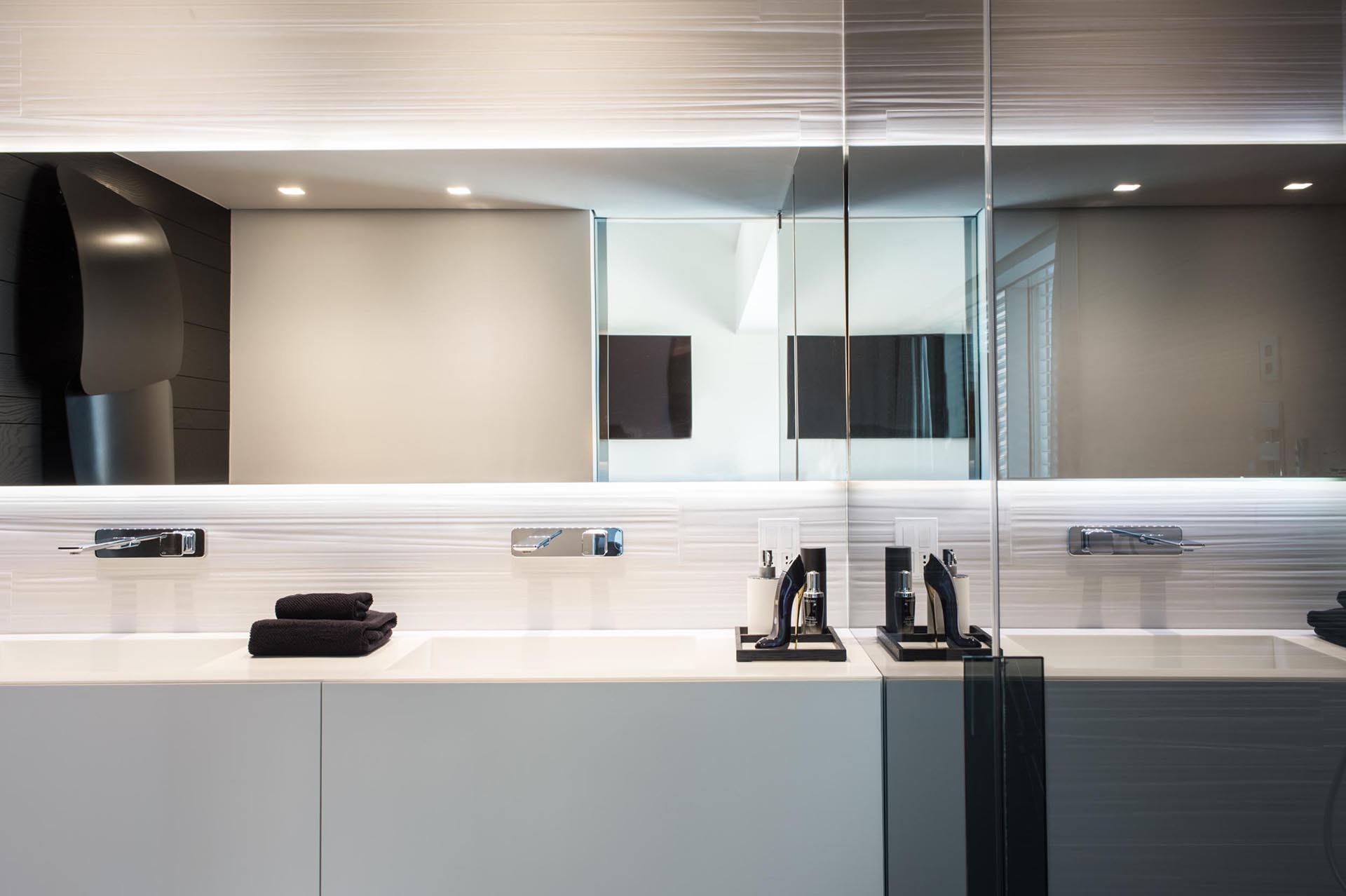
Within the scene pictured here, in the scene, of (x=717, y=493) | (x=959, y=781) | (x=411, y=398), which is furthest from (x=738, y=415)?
(x=959, y=781)

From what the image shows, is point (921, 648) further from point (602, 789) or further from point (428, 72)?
point (428, 72)

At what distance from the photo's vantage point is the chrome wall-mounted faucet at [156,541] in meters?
1.56

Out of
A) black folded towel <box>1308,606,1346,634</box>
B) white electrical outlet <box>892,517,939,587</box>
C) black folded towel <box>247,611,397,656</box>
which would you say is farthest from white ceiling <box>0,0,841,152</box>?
black folded towel <box>1308,606,1346,634</box>

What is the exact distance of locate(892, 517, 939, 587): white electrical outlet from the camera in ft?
3.27

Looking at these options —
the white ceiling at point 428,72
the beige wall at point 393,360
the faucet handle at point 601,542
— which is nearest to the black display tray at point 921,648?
the faucet handle at point 601,542

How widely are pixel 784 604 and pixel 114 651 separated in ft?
4.61

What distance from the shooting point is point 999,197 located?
2.31 ft

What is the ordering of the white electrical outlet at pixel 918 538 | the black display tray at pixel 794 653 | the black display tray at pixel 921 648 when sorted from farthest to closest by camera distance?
the black display tray at pixel 794 653 → the white electrical outlet at pixel 918 538 → the black display tray at pixel 921 648

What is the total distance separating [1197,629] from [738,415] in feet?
3.90

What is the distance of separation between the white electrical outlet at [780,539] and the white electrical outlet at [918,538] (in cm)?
38

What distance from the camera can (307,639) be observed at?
1302 millimetres

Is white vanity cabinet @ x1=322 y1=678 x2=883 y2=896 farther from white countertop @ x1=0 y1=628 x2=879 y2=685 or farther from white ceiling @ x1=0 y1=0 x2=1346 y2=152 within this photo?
white ceiling @ x1=0 y1=0 x2=1346 y2=152

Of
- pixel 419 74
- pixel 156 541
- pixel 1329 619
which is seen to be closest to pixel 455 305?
pixel 419 74

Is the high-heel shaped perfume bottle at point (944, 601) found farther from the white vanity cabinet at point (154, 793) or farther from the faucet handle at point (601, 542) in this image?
the white vanity cabinet at point (154, 793)
